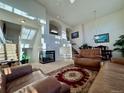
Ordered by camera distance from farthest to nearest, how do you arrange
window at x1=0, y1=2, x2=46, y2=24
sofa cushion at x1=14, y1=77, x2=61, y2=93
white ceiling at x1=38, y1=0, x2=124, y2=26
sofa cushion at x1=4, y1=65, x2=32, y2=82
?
white ceiling at x1=38, y1=0, x2=124, y2=26 → window at x1=0, y1=2, x2=46, y2=24 → sofa cushion at x1=4, y1=65, x2=32, y2=82 → sofa cushion at x1=14, y1=77, x2=61, y2=93

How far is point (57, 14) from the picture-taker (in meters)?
6.90

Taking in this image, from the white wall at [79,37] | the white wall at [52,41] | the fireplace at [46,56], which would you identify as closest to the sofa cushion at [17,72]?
the fireplace at [46,56]

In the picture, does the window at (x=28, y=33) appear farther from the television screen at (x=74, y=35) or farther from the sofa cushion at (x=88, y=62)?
the television screen at (x=74, y=35)

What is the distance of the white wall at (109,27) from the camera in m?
6.86

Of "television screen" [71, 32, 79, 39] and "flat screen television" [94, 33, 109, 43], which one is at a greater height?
"television screen" [71, 32, 79, 39]

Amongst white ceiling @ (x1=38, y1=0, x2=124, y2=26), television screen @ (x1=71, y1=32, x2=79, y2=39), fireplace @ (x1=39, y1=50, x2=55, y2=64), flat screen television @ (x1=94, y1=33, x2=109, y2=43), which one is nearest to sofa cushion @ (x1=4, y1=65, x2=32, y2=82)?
fireplace @ (x1=39, y1=50, x2=55, y2=64)

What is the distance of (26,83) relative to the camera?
1.57 m

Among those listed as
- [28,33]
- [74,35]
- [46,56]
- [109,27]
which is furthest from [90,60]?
[74,35]

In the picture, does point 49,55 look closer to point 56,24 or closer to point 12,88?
point 56,24

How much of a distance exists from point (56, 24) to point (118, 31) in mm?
4653

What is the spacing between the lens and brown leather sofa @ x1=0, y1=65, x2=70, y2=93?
0.74 metres

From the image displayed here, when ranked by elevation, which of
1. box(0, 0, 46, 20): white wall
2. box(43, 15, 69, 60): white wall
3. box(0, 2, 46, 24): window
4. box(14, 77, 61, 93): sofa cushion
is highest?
box(0, 0, 46, 20): white wall

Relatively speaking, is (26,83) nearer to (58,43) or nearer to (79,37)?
(58,43)

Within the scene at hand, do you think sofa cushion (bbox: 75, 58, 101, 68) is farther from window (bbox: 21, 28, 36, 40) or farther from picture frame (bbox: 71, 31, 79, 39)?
picture frame (bbox: 71, 31, 79, 39)
